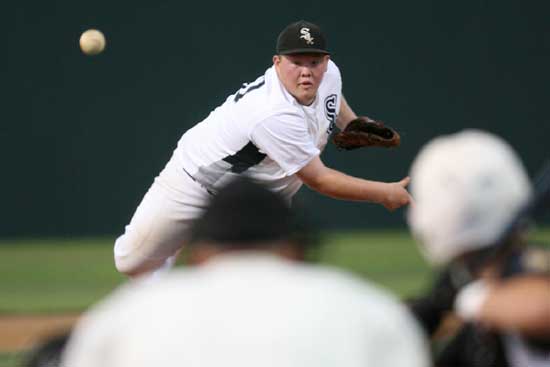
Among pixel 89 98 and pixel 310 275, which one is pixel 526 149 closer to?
pixel 89 98

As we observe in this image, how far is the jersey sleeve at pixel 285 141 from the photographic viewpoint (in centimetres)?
657

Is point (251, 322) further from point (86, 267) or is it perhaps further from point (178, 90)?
point (178, 90)

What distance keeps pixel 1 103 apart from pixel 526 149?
19.5 ft

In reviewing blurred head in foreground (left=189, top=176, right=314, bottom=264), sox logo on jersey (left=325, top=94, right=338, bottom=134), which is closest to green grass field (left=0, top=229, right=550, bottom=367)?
sox logo on jersey (left=325, top=94, right=338, bottom=134)

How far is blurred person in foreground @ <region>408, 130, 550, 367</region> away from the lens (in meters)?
2.61

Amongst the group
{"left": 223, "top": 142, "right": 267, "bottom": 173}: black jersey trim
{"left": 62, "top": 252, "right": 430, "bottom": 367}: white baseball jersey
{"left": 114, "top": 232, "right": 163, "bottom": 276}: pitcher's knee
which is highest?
{"left": 62, "top": 252, "right": 430, "bottom": 367}: white baseball jersey

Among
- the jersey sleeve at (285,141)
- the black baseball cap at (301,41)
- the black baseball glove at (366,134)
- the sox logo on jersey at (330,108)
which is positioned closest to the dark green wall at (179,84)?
the black baseball glove at (366,134)

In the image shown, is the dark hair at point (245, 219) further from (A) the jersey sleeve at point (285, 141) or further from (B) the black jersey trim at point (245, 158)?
(B) the black jersey trim at point (245, 158)

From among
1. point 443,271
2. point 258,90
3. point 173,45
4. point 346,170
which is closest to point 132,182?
point 173,45

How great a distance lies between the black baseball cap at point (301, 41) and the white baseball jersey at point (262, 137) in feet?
0.63

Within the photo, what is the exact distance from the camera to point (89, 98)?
12.8 metres

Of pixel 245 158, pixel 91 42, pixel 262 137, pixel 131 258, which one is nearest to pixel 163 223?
pixel 131 258

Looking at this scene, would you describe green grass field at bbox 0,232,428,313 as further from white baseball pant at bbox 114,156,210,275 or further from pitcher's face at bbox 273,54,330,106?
pitcher's face at bbox 273,54,330,106

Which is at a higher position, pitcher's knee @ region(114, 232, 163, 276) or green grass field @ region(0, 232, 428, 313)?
pitcher's knee @ region(114, 232, 163, 276)
